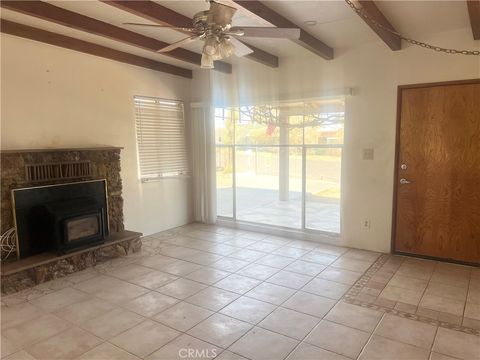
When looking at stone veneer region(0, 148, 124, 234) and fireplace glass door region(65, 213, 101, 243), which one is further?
fireplace glass door region(65, 213, 101, 243)

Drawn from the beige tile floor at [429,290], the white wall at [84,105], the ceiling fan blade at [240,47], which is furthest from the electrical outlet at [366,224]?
the white wall at [84,105]

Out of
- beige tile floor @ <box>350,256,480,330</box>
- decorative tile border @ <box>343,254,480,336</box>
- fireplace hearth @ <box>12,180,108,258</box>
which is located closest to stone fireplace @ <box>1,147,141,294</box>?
fireplace hearth @ <box>12,180,108,258</box>

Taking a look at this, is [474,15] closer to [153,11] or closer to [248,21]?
[248,21]

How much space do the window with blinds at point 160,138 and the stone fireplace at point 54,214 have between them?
2.77 ft

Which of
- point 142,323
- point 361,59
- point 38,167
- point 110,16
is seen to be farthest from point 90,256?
point 361,59

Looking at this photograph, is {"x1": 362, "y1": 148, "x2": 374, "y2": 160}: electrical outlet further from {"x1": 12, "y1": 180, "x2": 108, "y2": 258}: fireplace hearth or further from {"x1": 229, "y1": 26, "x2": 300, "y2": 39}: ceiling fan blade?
{"x1": 12, "y1": 180, "x2": 108, "y2": 258}: fireplace hearth

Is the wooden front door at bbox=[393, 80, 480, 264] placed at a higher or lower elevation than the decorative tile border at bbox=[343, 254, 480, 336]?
higher

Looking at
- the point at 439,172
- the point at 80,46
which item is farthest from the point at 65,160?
the point at 439,172

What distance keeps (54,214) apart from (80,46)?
2095mm

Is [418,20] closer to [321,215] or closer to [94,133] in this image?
[321,215]

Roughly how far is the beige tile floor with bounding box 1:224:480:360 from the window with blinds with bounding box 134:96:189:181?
1516 millimetres

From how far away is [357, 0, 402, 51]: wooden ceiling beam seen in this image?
9.79ft

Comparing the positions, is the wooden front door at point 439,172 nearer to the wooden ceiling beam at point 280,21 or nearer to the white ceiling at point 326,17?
the white ceiling at point 326,17

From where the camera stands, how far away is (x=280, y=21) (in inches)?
132
